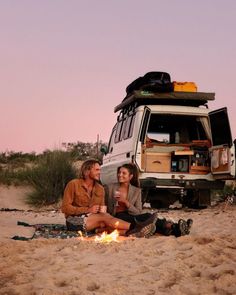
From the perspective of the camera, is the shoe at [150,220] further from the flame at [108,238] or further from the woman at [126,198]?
the flame at [108,238]

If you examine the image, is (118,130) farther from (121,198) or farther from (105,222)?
(105,222)

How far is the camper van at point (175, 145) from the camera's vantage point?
9.96 meters

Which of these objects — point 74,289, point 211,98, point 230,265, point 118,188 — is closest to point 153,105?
point 211,98

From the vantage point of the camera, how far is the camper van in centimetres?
996

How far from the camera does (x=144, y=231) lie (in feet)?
20.7

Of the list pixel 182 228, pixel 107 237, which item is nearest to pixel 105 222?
pixel 107 237

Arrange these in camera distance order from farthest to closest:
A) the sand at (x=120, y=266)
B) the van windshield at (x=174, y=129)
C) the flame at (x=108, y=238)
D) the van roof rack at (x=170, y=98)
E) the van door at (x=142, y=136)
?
the van windshield at (x=174, y=129)
the van roof rack at (x=170, y=98)
the van door at (x=142, y=136)
the flame at (x=108, y=238)
the sand at (x=120, y=266)

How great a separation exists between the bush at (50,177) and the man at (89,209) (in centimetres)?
905

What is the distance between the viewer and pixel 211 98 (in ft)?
34.3

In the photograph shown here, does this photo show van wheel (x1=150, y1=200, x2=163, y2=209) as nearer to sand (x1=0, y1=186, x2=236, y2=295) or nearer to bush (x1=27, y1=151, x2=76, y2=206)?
bush (x1=27, y1=151, x2=76, y2=206)

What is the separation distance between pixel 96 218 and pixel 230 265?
2394 mm

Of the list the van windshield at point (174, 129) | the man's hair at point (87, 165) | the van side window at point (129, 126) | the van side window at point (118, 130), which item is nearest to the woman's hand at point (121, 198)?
the man's hair at point (87, 165)

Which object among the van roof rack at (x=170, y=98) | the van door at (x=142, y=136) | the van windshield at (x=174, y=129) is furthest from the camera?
the van windshield at (x=174, y=129)

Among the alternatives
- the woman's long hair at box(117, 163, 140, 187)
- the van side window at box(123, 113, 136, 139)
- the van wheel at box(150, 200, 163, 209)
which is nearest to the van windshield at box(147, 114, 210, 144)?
the van side window at box(123, 113, 136, 139)
